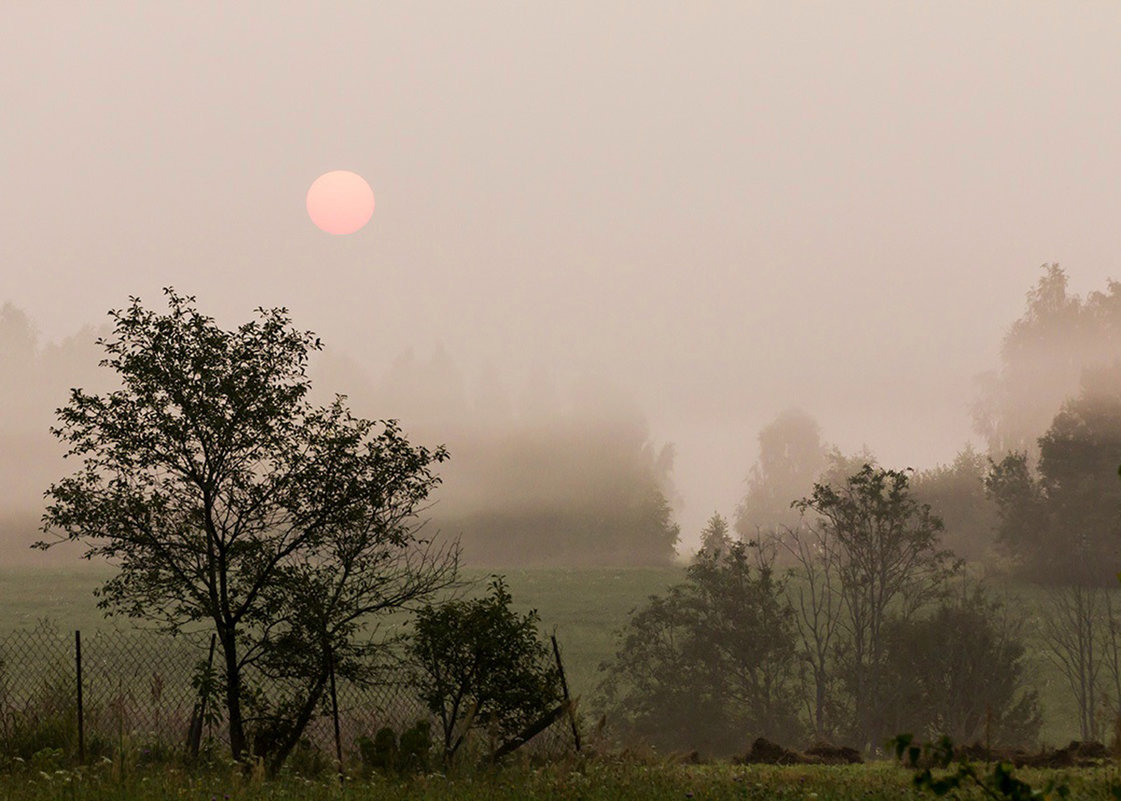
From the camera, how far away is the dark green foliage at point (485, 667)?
61.1 feet

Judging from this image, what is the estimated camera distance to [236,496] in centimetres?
1833

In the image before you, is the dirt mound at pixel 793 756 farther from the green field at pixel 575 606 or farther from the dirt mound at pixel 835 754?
the green field at pixel 575 606

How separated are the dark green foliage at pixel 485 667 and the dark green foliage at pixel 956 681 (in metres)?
24.1

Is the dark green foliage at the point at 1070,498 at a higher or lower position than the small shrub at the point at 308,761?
higher

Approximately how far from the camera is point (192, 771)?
51.0ft

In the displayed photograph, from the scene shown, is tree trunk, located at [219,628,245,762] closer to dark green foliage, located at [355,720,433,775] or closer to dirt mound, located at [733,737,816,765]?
dark green foliage, located at [355,720,433,775]

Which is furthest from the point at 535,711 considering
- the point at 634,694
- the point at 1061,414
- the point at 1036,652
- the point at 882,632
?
the point at 1061,414

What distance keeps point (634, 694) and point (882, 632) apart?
34.6 feet

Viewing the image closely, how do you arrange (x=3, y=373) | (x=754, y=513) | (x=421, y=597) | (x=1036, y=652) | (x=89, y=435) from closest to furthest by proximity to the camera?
1. (x=89, y=435)
2. (x=421, y=597)
3. (x=1036, y=652)
4. (x=754, y=513)
5. (x=3, y=373)

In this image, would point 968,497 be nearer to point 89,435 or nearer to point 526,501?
point 526,501

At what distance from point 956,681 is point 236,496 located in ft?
99.0

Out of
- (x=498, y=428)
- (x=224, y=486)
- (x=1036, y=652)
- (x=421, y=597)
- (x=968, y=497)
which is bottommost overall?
(x=1036, y=652)

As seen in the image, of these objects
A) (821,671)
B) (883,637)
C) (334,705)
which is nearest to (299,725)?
(334,705)

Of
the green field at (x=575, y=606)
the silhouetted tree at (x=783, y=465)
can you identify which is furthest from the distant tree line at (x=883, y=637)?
the silhouetted tree at (x=783, y=465)
